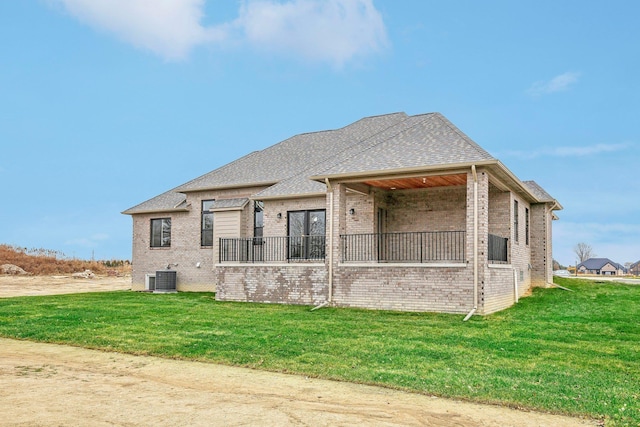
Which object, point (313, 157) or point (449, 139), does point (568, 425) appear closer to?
point (449, 139)

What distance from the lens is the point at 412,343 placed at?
9766mm

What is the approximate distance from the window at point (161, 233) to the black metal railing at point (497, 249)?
14493 mm

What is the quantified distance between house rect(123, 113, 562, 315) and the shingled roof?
0.07m

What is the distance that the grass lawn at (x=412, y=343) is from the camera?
6.86m

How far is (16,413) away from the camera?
5.77 metres

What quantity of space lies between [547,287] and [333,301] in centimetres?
1081

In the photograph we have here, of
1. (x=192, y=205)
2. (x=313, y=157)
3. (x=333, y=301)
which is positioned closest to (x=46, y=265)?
(x=192, y=205)

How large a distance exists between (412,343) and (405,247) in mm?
8469

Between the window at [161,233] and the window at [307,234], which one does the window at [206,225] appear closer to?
the window at [161,233]

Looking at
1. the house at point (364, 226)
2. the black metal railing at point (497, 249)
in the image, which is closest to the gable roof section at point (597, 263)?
the house at point (364, 226)

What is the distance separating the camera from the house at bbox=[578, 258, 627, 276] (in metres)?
81.6

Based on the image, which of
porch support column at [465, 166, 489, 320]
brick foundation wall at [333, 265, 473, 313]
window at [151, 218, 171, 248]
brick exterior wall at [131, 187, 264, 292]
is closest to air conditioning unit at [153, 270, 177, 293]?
brick exterior wall at [131, 187, 264, 292]

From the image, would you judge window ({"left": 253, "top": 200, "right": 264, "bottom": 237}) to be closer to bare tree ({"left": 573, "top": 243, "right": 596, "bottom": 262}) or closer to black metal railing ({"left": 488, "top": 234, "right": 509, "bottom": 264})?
black metal railing ({"left": 488, "top": 234, "right": 509, "bottom": 264})

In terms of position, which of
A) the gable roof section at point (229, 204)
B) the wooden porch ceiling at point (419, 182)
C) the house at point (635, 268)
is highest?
the wooden porch ceiling at point (419, 182)
